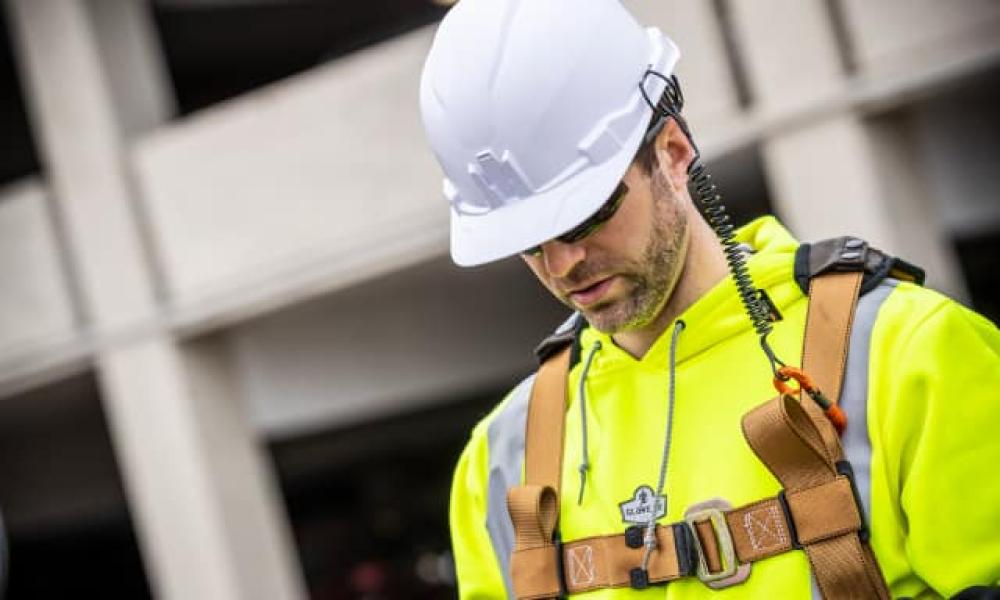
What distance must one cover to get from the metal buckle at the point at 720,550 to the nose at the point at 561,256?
1.16 feet

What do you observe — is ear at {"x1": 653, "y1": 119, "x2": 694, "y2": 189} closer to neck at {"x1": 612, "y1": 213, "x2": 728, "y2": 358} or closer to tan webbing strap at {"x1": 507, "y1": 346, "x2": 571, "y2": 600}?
neck at {"x1": 612, "y1": 213, "x2": 728, "y2": 358}

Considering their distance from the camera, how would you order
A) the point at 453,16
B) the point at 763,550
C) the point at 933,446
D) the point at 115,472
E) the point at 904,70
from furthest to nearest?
Answer: the point at 115,472 < the point at 904,70 < the point at 453,16 < the point at 763,550 < the point at 933,446

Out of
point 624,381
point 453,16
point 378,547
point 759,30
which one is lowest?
point 378,547

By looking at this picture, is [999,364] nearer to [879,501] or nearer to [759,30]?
[879,501]

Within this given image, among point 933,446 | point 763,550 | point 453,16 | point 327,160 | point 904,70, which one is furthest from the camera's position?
point 327,160

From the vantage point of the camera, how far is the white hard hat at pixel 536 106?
6.95 feet

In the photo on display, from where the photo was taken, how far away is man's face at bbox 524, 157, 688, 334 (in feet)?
6.93

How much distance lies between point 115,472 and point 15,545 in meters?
1.25

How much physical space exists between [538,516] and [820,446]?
0.43 meters

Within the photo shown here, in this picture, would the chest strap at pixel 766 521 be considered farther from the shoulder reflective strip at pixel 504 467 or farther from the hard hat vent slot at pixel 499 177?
the hard hat vent slot at pixel 499 177

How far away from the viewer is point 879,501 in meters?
1.93

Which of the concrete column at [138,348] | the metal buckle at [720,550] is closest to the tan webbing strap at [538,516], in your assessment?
the metal buckle at [720,550]

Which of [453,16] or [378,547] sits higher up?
[453,16]

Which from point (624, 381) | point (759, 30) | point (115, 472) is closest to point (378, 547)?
point (115, 472)
